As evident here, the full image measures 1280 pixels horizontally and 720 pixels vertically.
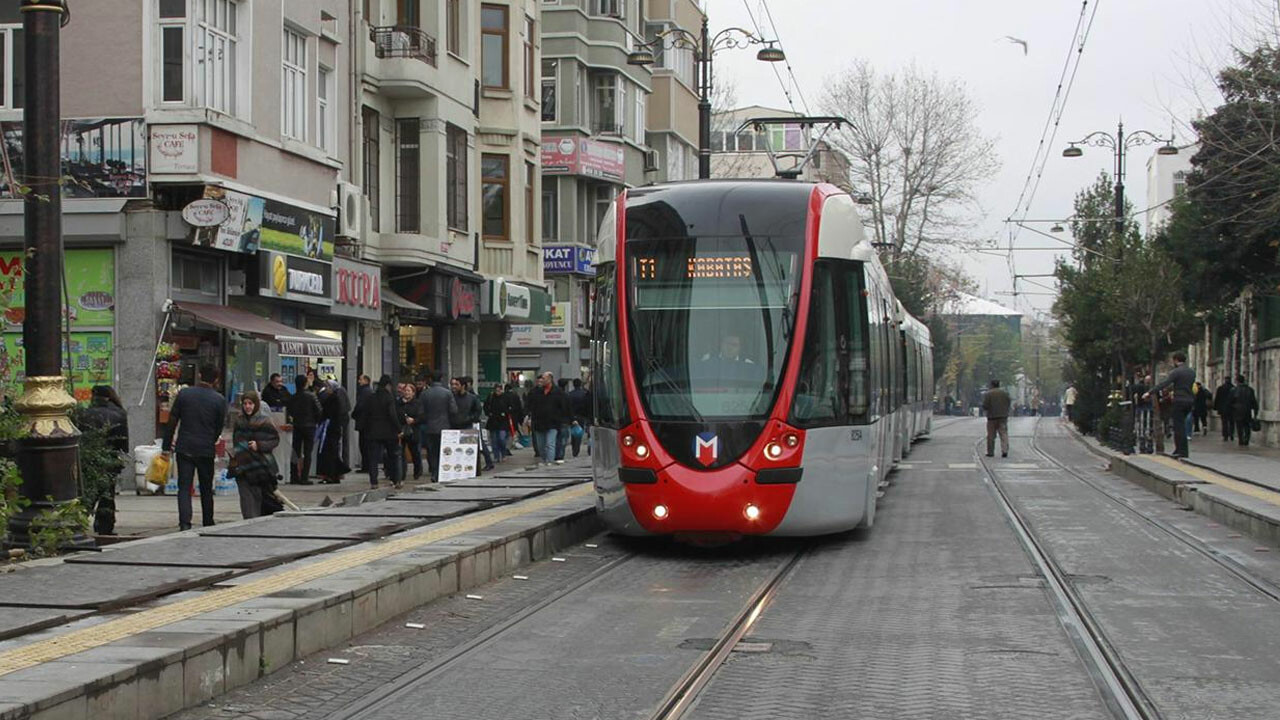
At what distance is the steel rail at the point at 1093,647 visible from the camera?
7301 mm

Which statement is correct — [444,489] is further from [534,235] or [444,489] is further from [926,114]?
[926,114]

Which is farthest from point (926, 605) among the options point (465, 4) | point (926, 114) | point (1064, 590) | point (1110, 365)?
point (926, 114)

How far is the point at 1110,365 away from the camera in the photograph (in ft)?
147

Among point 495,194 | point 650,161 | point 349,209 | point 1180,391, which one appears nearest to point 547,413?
point 349,209

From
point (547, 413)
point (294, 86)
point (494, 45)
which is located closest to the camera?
point (294, 86)

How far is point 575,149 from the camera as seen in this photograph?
4378 cm

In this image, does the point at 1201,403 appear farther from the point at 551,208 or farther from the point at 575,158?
the point at 551,208

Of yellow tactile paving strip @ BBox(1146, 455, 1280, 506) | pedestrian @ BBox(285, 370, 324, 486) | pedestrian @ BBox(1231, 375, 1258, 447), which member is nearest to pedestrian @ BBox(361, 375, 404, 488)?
pedestrian @ BBox(285, 370, 324, 486)

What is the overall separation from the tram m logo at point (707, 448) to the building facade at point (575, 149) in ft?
95.5

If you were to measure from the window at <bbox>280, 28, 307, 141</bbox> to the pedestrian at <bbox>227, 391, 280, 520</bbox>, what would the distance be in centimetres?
1016

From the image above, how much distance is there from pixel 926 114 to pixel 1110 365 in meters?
22.0

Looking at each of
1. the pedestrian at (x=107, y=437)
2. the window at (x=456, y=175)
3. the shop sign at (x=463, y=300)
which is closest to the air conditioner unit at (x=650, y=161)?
the shop sign at (x=463, y=300)

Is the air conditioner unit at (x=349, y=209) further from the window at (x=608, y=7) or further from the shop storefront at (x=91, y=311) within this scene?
the window at (x=608, y=7)

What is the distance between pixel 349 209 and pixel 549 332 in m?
16.8
